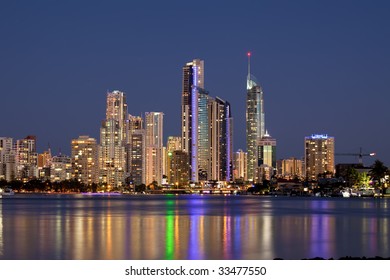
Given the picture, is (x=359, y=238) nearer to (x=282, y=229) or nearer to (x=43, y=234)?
(x=282, y=229)

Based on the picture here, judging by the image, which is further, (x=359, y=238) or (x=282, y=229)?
(x=282, y=229)

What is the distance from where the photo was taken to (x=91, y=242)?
1715 inches

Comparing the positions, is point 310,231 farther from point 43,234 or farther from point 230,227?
point 43,234

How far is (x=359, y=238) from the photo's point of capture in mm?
48062
